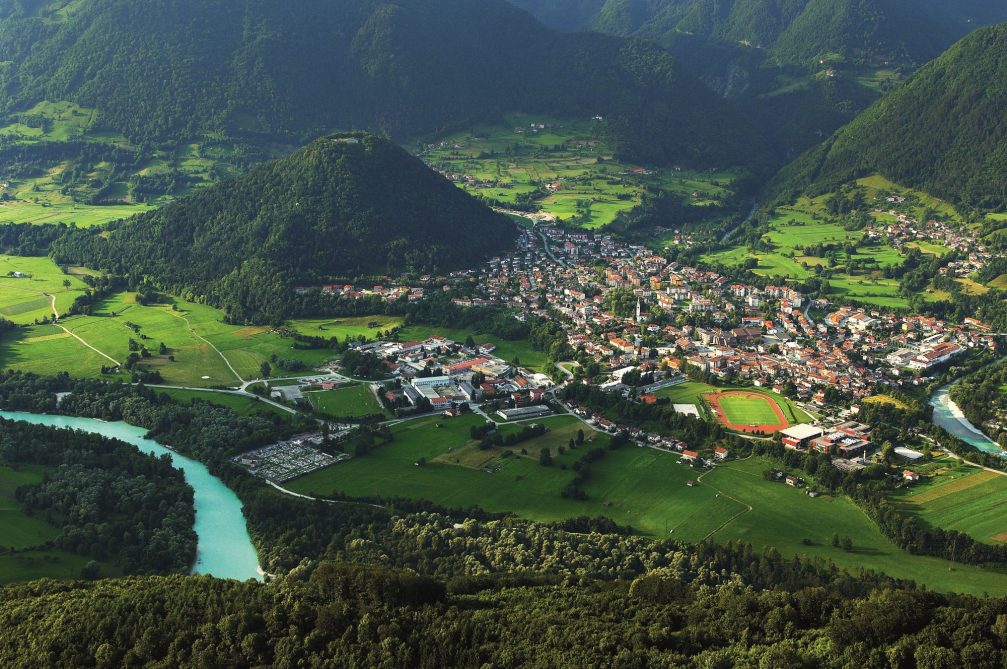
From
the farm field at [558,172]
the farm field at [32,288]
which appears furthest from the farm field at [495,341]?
the farm field at [558,172]

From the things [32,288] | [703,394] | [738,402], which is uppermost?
[738,402]

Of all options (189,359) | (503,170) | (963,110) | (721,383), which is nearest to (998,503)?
(721,383)

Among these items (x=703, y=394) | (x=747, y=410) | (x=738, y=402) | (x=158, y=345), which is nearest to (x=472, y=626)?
(x=747, y=410)

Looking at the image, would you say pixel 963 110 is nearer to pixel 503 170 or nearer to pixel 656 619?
pixel 503 170

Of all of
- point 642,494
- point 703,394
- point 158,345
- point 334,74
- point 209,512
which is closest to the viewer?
point 209,512

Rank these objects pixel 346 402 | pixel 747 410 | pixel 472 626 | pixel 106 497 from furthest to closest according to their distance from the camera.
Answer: pixel 346 402
pixel 747 410
pixel 106 497
pixel 472 626

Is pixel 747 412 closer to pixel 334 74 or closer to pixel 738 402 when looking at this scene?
pixel 738 402
